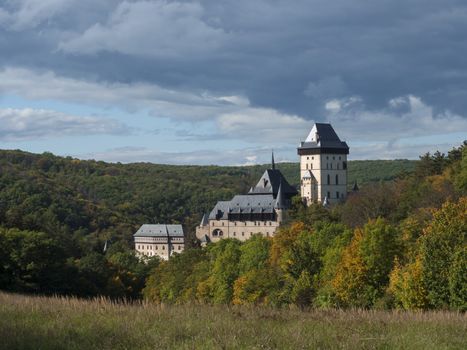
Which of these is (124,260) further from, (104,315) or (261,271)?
(104,315)

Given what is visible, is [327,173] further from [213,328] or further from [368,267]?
[213,328]

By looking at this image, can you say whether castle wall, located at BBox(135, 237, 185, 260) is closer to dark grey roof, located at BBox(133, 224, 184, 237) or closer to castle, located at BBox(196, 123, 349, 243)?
dark grey roof, located at BBox(133, 224, 184, 237)

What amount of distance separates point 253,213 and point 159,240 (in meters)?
33.0

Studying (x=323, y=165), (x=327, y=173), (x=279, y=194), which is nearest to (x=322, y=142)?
(x=323, y=165)

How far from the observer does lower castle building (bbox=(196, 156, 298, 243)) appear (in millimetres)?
136500

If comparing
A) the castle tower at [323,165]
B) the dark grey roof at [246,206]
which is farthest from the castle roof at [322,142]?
the dark grey roof at [246,206]

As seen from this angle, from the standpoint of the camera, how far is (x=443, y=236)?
3531cm

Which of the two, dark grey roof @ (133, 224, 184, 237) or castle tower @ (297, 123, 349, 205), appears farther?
dark grey roof @ (133, 224, 184, 237)

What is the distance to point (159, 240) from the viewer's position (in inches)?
6452

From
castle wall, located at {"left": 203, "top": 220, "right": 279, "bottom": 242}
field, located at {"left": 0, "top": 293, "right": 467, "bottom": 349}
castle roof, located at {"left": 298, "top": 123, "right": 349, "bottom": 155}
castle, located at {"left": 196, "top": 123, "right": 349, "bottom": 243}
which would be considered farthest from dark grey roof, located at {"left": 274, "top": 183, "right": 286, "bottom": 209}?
field, located at {"left": 0, "top": 293, "right": 467, "bottom": 349}

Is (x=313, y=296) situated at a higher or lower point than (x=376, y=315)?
lower

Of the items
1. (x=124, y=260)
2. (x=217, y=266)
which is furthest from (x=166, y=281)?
(x=124, y=260)

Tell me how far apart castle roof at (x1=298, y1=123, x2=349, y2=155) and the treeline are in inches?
2333

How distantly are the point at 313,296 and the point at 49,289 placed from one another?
16264 mm
